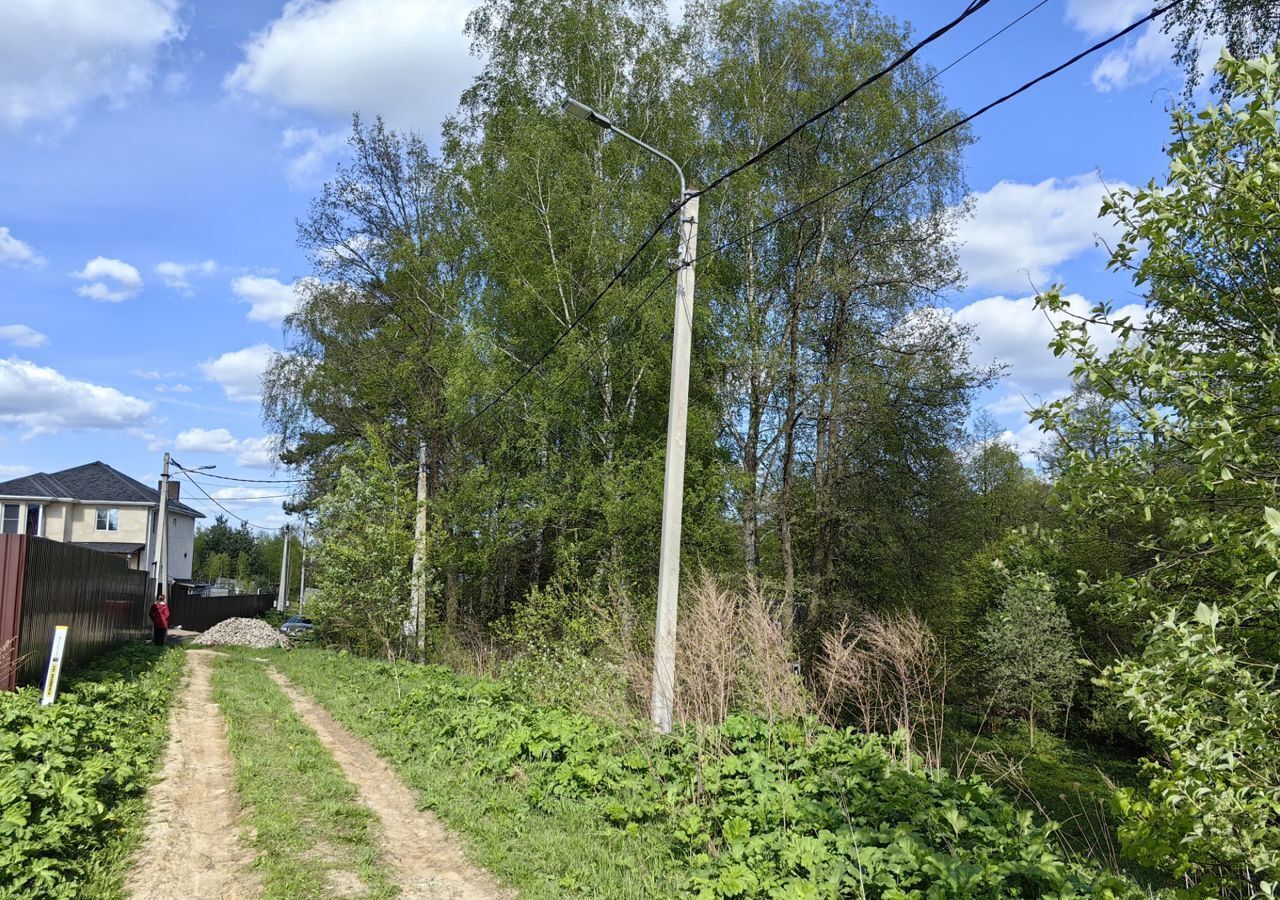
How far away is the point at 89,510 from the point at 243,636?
22293mm

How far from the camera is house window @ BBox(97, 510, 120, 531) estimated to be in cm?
4453

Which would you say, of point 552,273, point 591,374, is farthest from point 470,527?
point 552,273

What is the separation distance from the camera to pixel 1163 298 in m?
5.69

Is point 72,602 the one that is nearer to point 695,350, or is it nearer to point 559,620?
point 559,620

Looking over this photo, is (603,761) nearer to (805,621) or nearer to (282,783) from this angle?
(282,783)

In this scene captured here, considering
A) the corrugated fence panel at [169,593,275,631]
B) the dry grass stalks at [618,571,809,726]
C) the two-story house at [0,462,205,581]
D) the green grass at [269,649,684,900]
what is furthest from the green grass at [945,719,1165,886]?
the two-story house at [0,462,205,581]

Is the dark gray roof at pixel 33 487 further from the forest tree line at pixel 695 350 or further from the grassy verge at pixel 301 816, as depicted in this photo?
the grassy verge at pixel 301 816

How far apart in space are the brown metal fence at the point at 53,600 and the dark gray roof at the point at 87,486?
98.2 feet

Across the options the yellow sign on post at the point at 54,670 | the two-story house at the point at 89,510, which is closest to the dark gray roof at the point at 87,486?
the two-story house at the point at 89,510

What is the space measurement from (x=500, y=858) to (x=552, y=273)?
15.4 metres

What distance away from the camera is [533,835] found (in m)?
5.92

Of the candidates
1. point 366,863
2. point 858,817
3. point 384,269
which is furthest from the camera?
point 384,269

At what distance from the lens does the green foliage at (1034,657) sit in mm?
23500

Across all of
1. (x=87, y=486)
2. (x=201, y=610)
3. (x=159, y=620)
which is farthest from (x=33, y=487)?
(x=159, y=620)
